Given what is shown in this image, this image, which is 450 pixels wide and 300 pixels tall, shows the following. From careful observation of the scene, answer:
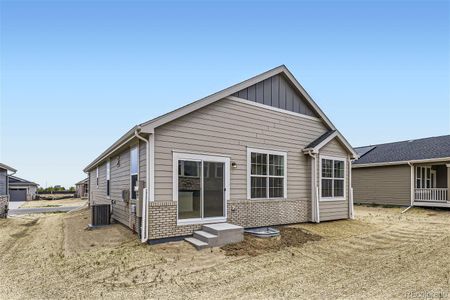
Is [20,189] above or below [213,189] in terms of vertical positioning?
below

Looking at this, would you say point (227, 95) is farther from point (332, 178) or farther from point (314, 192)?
point (332, 178)

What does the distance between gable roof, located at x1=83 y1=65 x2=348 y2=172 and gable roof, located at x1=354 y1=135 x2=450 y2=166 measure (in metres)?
9.60

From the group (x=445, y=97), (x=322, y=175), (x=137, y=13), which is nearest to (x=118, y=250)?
(x=322, y=175)

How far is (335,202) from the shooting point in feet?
39.4

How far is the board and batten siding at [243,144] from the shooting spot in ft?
25.6

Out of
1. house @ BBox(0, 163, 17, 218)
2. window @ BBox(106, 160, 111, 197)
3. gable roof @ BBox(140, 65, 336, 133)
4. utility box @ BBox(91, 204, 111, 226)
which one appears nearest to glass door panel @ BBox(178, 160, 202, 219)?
gable roof @ BBox(140, 65, 336, 133)

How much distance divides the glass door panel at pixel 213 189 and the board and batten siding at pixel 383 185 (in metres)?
15.4

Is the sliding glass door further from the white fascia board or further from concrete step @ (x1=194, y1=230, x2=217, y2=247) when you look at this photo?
the white fascia board

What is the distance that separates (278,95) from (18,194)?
143ft

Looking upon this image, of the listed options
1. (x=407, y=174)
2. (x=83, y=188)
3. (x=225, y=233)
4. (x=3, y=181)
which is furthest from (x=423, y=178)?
(x=83, y=188)

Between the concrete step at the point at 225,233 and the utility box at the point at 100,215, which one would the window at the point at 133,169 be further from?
the utility box at the point at 100,215

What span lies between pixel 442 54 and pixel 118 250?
52.5ft

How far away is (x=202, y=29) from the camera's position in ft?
46.9

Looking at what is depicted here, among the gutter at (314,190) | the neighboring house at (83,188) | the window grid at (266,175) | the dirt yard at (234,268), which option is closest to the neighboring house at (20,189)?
the neighboring house at (83,188)
